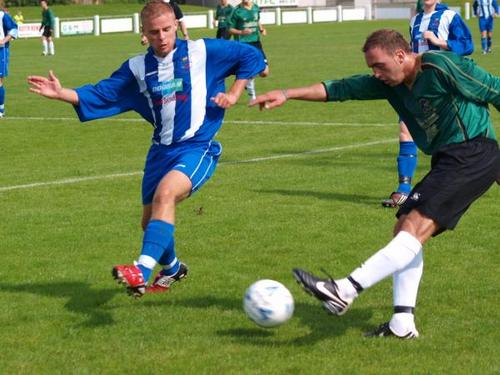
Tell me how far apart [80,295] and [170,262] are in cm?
70

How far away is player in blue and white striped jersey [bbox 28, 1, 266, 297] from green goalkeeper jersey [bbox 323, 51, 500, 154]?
1.14 m

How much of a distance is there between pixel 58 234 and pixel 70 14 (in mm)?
64834

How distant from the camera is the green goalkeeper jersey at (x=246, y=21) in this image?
2381 cm

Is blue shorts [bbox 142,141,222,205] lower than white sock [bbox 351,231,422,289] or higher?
higher

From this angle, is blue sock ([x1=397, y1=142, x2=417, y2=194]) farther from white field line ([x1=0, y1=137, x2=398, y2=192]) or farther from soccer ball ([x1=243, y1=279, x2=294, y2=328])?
soccer ball ([x1=243, y1=279, x2=294, y2=328])

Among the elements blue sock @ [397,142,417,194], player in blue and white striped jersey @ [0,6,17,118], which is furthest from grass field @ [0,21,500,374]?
player in blue and white striped jersey @ [0,6,17,118]

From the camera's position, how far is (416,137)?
6938mm

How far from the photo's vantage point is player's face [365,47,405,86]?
6.46m

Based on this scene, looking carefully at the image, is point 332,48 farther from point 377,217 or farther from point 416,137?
point 416,137

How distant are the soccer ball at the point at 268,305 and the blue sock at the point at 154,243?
729mm

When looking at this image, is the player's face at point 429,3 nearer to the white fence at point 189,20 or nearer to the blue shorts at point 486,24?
the blue shorts at point 486,24

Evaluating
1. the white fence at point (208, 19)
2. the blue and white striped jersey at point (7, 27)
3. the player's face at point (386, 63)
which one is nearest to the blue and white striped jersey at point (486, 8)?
the white fence at point (208, 19)

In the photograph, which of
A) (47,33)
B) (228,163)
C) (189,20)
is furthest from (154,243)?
(189,20)

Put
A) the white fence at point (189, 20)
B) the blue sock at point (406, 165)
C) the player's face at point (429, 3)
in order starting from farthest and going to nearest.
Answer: the white fence at point (189, 20), the player's face at point (429, 3), the blue sock at point (406, 165)
